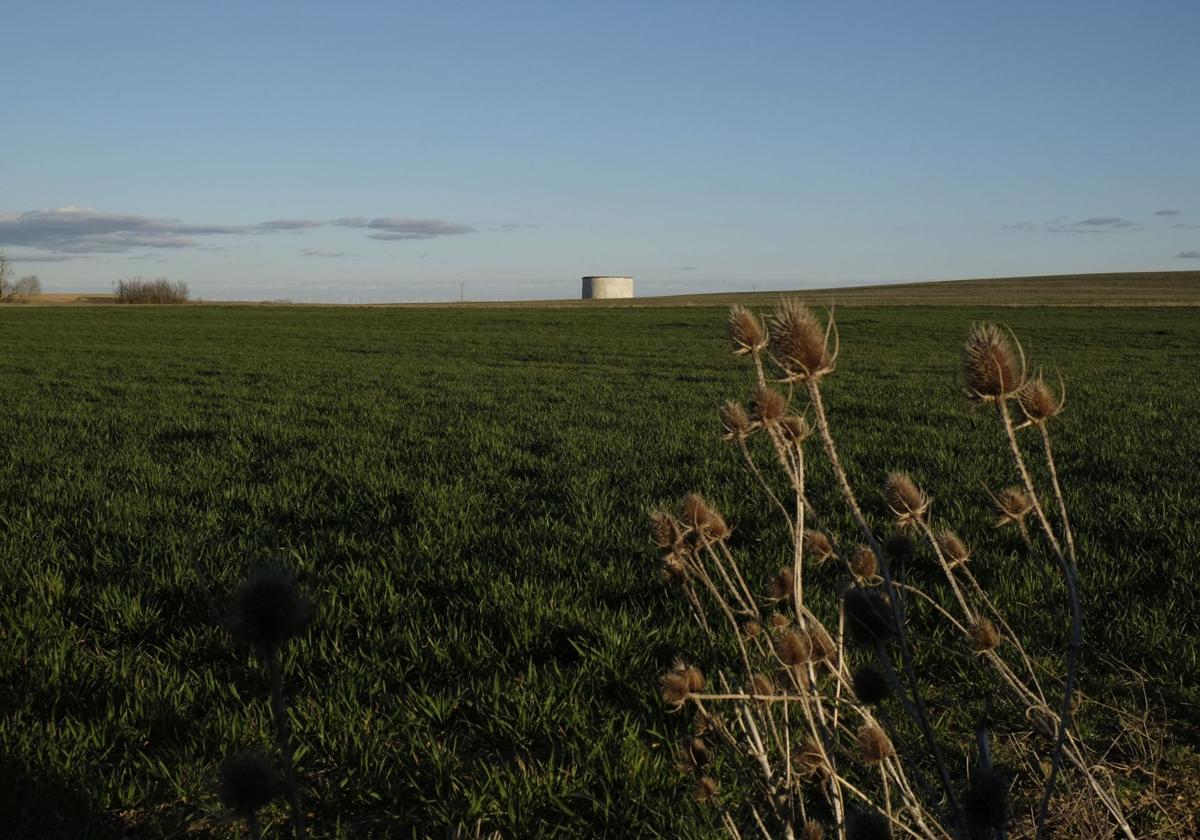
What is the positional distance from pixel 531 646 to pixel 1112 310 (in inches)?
2132

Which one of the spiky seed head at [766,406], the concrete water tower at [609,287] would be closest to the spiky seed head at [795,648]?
the spiky seed head at [766,406]

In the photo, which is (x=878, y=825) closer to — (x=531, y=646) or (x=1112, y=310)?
(x=531, y=646)

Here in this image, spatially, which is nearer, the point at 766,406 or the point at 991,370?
the point at 991,370

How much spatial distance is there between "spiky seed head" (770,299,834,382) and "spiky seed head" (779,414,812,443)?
0.32m

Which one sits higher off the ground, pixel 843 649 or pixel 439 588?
pixel 843 649

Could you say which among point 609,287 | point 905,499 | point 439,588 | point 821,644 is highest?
point 609,287

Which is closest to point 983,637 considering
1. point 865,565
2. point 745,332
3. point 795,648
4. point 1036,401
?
point 865,565

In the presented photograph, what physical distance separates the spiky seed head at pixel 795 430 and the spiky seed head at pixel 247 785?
1.15 metres

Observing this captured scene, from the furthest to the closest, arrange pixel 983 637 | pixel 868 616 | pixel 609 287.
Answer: pixel 609 287, pixel 983 637, pixel 868 616

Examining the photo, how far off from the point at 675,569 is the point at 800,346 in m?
1.00

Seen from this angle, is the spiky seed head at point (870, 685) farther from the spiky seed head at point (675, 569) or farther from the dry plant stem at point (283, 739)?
the dry plant stem at point (283, 739)

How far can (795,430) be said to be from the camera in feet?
7.20

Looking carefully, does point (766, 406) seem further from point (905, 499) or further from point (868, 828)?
point (868, 828)

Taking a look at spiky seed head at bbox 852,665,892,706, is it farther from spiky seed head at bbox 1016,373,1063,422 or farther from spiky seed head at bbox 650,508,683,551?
spiky seed head at bbox 650,508,683,551
